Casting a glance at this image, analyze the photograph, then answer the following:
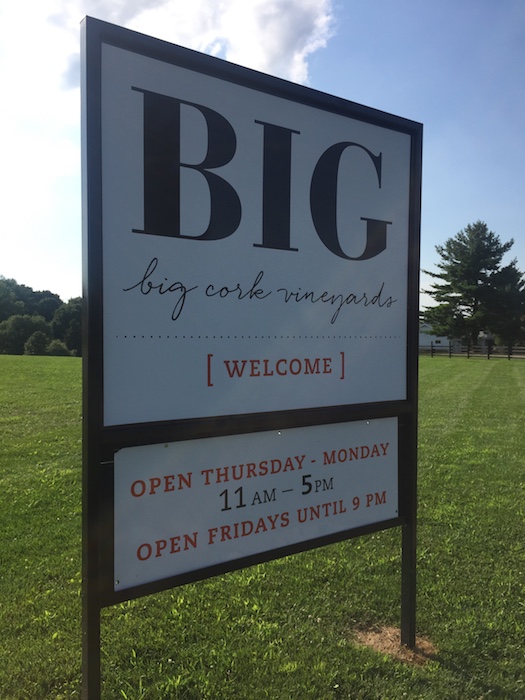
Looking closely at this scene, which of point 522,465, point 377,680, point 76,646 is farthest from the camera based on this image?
point 522,465

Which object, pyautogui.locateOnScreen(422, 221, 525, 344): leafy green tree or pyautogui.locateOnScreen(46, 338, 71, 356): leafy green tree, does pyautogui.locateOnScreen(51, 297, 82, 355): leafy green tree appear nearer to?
pyautogui.locateOnScreen(46, 338, 71, 356): leafy green tree

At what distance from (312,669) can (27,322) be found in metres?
58.3

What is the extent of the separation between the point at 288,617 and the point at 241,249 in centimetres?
240

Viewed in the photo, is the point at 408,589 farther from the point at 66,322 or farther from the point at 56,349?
the point at 66,322

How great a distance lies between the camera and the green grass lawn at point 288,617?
2.95m

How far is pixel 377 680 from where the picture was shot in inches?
117

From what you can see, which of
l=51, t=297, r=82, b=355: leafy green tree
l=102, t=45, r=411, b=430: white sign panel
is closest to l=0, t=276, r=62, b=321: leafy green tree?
l=51, t=297, r=82, b=355: leafy green tree

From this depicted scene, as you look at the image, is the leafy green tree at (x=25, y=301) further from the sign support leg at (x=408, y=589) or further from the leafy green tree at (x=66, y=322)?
the sign support leg at (x=408, y=589)

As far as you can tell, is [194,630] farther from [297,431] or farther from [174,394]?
[174,394]

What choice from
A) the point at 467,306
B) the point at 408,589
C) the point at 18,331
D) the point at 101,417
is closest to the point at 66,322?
the point at 18,331

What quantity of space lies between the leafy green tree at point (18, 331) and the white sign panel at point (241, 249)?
53.6 meters

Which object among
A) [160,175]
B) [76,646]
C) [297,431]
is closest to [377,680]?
[297,431]

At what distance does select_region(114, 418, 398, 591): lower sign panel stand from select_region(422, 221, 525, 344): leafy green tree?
5499cm

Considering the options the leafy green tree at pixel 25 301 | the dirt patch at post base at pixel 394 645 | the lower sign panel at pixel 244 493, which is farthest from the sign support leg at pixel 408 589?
the leafy green tree at pixel 25 301
